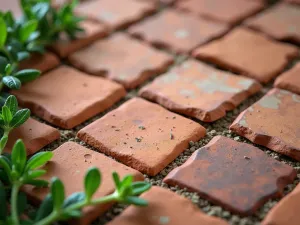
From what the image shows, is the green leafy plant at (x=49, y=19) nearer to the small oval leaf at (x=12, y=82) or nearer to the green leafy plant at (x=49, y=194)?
the small oval leaf at (x=12, y=82)

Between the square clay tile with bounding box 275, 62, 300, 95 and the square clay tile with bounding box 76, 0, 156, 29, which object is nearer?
the square clay tile with bounding box 275, 62, 300, 95

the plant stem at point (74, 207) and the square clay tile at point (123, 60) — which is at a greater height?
the plant stem at point (74, 207)

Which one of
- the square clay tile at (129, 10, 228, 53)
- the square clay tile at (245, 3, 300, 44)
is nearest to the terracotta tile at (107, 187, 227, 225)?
the square clay tile at (129, 10, 228, 53)

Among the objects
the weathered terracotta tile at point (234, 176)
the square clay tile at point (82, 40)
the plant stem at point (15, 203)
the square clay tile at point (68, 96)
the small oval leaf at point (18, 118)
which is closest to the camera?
the plant stem at point (15, 203)

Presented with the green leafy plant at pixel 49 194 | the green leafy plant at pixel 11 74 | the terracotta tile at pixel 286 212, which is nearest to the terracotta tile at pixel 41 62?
the green leafy plant at pixel 11 74

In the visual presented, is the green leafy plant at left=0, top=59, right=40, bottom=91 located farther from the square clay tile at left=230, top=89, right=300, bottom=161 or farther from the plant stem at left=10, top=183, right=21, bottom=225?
the square clay tile at left=230, top=89, right=300, bottom=161

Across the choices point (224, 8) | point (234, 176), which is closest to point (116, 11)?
point (224, 8)

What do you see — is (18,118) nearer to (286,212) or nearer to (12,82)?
(12,82)

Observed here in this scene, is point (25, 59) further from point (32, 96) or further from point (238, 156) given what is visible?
point (238, 156)
